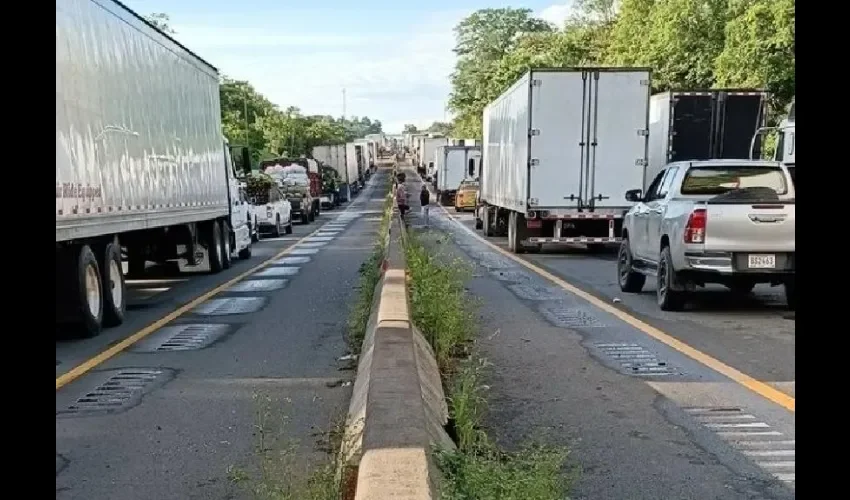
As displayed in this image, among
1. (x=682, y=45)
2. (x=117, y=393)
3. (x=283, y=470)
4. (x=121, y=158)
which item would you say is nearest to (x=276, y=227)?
(x=682, y=45)

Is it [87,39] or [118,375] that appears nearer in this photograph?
[118,375]

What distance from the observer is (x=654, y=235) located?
41.8 feet

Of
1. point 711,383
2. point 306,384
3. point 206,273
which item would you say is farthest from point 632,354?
point 206,273

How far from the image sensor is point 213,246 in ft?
63.6

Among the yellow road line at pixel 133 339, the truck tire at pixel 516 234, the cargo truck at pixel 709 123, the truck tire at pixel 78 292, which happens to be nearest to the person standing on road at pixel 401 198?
the truck tire at pixel 516 234

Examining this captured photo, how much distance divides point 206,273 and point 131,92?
6.89 metres

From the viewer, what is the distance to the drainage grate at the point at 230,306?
13.2 m

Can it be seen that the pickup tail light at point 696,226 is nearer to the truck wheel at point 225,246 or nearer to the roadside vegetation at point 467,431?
the roadside vegetation at point 467,431

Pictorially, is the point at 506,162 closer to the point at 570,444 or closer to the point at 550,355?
the point at 550,355

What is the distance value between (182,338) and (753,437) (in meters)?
6.70

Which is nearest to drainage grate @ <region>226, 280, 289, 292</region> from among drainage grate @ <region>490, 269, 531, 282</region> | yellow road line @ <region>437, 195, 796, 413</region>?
drainage grate @ <region>490, 269, 531, 282</region>

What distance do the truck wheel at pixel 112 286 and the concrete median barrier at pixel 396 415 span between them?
4.04 meters
